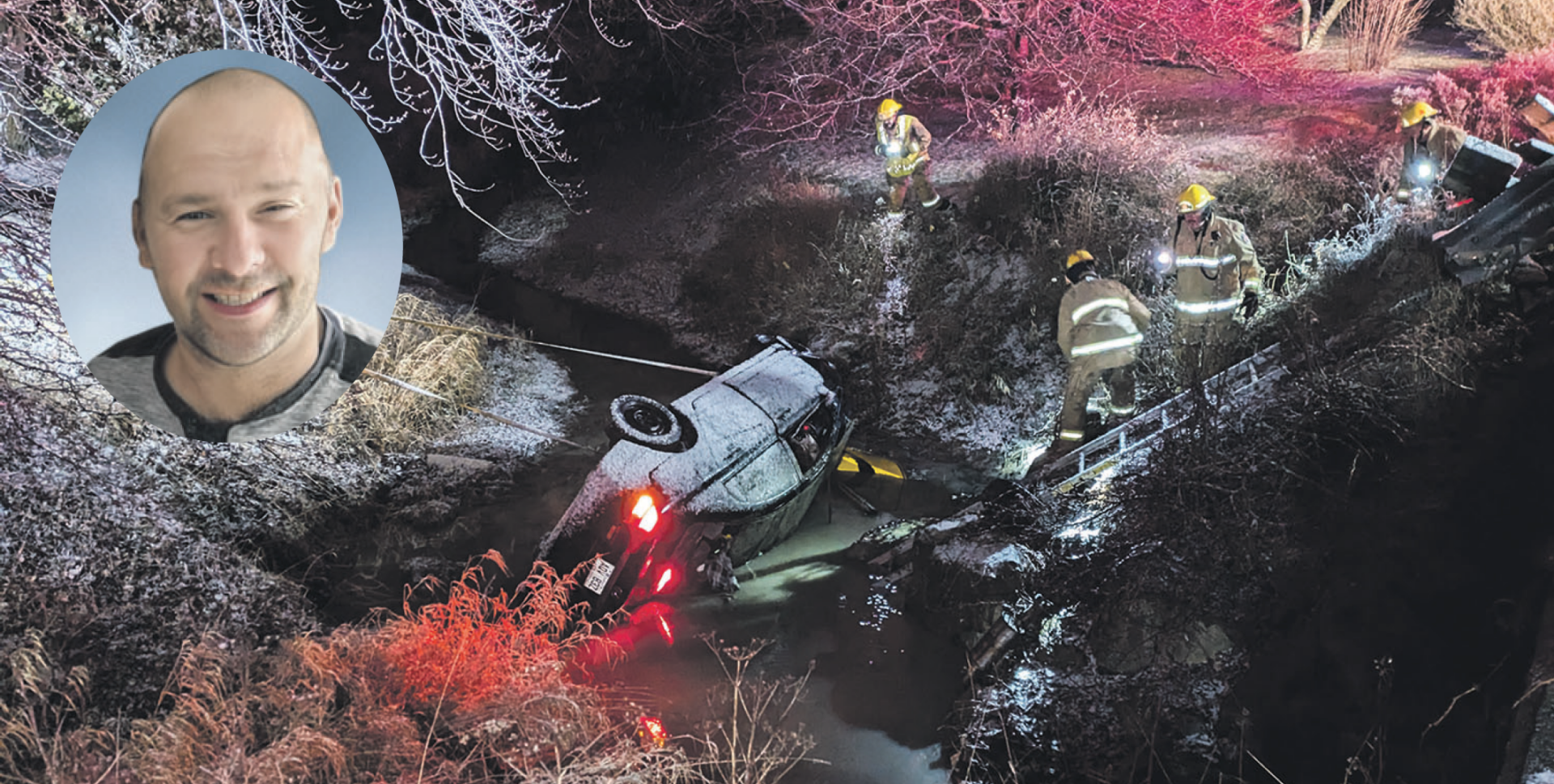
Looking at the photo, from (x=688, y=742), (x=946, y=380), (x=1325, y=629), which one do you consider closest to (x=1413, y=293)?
(x=1325, y=629)

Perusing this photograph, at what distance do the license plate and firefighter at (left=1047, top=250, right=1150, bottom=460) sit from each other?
410cm

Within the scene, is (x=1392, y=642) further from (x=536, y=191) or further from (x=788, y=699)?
(x=536, y=191)

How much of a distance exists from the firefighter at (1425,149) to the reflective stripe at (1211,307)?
257cm

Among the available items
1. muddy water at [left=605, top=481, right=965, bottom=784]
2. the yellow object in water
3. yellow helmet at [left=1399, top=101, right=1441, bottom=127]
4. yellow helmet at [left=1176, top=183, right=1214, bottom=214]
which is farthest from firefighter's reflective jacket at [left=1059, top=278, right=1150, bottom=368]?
yellow helmet at [left=1399, top=101, right=1441, bottom=127]

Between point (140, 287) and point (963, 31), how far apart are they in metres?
13.4

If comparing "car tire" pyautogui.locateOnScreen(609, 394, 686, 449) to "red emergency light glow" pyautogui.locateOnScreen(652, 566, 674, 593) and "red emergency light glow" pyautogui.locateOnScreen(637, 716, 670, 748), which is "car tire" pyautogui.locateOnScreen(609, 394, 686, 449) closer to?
"red emergency light glow" pyautogui.locateOnScreen(652, 566, 674, 593)

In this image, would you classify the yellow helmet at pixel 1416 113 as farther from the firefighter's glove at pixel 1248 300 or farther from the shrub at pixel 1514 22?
the shrub at pixel 1514 22

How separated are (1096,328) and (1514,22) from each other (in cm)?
1074

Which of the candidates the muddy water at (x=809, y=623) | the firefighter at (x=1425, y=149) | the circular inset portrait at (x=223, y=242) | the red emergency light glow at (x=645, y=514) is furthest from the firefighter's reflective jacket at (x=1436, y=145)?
the circular inset portrait at (x=223, y=242)

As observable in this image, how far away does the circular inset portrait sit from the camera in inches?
166

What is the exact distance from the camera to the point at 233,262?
440 centimetres

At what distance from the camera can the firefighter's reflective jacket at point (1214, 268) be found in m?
8.20

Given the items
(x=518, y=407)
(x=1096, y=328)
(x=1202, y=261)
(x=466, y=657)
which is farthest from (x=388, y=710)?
(x=1202, y=261)

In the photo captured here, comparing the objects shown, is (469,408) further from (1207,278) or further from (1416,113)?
(1416,113)
